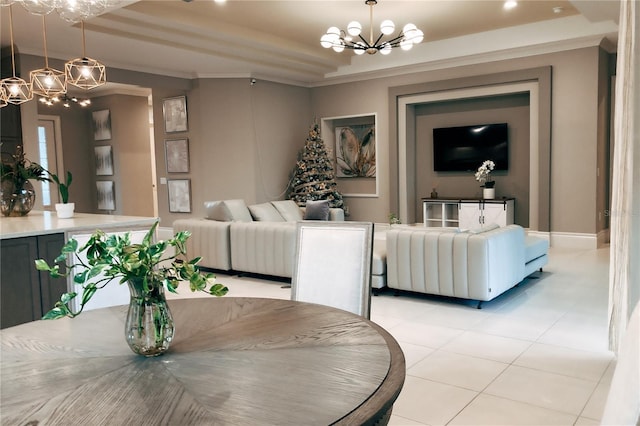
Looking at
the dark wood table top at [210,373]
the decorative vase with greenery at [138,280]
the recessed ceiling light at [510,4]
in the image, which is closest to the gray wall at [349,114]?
the recessed ceiling light at [510,4]

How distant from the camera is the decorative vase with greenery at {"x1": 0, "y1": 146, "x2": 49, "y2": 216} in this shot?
375cm

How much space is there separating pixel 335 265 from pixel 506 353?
1683mm

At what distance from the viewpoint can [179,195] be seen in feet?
28.1

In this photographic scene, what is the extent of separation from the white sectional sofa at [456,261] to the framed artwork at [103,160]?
7.61m

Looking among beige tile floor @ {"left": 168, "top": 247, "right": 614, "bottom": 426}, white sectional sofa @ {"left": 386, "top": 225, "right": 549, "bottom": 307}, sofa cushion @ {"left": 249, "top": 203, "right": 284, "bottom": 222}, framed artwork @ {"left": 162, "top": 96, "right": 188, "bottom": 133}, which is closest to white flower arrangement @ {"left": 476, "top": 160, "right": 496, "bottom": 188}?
beige tile floor @ {"left": 168, "top": 247, "right": 614, "bottom": 426}

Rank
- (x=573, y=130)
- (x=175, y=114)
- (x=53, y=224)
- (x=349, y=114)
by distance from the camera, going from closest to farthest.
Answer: (x=53, y=224) → (x=573, y=130) → (x=175, y=114) → (x=349, y=114)

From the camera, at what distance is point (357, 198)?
29.9ft

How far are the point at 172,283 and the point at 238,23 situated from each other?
589 centimetres

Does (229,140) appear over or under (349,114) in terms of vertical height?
under

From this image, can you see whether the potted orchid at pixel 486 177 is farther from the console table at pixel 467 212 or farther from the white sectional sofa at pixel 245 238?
the white sectional sofa at pixel 245 238

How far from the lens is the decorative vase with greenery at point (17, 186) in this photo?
375 cm

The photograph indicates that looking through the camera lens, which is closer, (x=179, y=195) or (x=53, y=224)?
(x=53, y=224)

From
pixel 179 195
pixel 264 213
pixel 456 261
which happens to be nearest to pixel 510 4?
pixel 456 261

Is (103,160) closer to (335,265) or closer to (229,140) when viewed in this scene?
(229,140)
